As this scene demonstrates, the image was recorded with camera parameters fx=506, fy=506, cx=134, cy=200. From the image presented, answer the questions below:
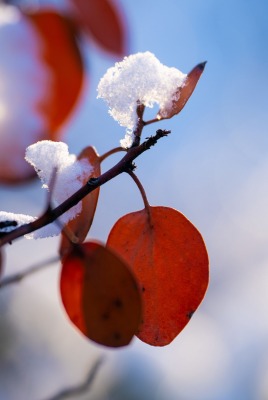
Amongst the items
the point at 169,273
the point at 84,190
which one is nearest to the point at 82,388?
the point at 169,273

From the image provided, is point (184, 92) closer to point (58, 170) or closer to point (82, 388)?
point (58, 170)

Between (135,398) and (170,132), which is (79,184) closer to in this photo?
(170,132)

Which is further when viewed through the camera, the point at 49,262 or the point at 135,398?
the point at 135,398

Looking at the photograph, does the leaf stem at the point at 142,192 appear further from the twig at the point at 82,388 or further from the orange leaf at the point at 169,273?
the twig at the point at 82,388

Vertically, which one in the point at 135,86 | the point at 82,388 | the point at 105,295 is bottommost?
the point at 82,388

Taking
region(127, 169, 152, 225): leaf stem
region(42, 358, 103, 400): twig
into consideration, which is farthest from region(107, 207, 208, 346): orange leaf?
region(42, 358, 103, 400): twig

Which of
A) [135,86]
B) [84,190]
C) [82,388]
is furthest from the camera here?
[82,388]

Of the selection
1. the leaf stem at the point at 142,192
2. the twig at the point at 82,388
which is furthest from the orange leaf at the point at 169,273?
the twig at the point at 82,388

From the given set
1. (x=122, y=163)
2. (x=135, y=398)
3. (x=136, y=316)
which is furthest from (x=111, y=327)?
(x=135, y=398)
